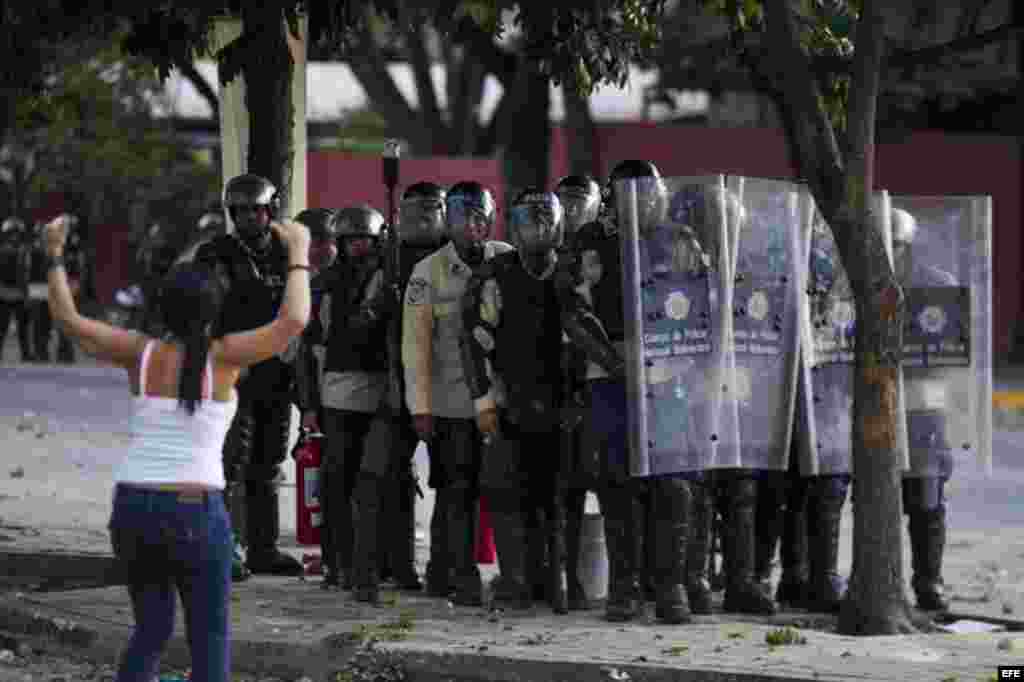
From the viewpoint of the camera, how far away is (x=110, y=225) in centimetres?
4228

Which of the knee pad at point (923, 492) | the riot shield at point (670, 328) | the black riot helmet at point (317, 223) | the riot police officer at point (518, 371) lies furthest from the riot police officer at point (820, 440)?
the black riot helmet at point (317, 223)

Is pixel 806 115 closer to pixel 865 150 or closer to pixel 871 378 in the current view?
pixel 865 150

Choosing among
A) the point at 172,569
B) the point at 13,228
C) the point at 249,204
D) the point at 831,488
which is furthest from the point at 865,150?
the point at 13,228

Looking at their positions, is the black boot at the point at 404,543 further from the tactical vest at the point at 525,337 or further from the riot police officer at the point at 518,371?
the tactical vest at the point at 525,337

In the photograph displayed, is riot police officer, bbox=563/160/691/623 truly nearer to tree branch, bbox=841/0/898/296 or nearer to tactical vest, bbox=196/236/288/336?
tree branch, bbox=841/0/898/296

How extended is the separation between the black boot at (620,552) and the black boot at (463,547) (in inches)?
28.1

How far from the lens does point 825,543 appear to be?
39.6 ft

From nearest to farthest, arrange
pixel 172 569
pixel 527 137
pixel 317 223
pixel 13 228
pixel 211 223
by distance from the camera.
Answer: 1. pixel 172 569
2. pixel 317 223
3. pixel 211 223
4. pixel 13 228
5. pixel 527 137

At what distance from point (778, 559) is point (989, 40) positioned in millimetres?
3101

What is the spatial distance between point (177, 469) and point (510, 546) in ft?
13.7

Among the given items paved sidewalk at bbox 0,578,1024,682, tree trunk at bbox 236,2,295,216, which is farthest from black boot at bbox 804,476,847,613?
tree trunk at bbox 236,2,295,216

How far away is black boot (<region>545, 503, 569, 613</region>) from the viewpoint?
1125 cm

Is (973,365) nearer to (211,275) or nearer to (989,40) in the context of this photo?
(989,40)

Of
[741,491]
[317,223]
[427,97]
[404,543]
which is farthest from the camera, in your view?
[427,97]
